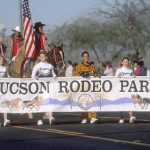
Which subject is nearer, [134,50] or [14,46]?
[14,46]

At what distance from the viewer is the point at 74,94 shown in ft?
55.0

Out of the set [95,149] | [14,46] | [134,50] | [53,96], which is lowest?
[95,149]

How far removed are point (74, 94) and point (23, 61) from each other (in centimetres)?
325

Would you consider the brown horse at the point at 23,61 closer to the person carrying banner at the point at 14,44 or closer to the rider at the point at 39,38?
the rider at the point at 39,38

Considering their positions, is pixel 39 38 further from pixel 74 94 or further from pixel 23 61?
pixel 74 94

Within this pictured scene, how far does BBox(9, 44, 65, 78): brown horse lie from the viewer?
19438 millimetres

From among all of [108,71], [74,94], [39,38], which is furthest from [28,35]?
[108,71]

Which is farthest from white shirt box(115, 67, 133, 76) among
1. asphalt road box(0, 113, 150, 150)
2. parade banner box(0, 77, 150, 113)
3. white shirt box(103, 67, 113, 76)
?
white shirt box(103, 67, 113, 76)

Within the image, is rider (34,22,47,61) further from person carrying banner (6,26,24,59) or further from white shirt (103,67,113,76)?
white shirt (103,67,113,76)

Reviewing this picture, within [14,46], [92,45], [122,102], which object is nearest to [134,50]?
[92,45]

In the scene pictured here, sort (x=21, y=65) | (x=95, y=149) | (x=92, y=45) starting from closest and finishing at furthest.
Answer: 1. (x=95, y=149)
2. (x=21, y=65)
3. (x=92, y=45)

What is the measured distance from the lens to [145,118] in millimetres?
18312

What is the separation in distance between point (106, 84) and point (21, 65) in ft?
11.9

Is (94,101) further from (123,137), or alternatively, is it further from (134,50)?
(134,50)
